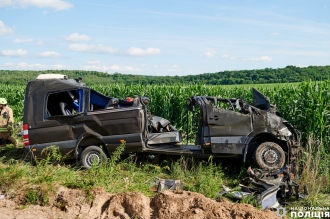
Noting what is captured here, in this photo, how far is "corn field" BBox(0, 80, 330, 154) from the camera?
11.0 m

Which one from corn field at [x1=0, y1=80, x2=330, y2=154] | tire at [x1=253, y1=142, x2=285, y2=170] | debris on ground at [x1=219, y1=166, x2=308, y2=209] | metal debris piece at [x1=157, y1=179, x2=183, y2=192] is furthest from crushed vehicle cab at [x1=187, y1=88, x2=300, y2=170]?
corn field at [x1=0, y1=80, x2=330, y2=154]

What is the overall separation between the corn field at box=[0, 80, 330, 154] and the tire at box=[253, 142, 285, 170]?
2131 millimetres

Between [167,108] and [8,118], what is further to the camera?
[167,108]

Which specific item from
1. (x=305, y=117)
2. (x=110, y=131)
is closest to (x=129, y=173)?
(x=110, y=131)

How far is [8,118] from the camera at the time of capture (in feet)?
42.4

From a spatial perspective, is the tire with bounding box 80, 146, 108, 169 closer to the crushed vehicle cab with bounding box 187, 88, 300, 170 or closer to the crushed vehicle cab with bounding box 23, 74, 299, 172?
the crushed vehicle cab with bounding box 23, 74, 299, 172

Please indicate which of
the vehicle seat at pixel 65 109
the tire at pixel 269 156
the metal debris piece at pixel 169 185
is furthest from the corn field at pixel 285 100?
the vehicle seat at pixel 65 109

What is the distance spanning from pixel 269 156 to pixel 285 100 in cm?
424

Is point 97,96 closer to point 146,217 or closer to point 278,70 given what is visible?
point 146,217

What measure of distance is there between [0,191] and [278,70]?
50909 mm

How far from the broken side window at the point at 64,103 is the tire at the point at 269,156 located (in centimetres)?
448

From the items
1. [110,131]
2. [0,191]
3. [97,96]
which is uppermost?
[97,96]

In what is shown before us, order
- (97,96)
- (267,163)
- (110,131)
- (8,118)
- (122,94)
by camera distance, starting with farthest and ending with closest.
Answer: (122,94) < (8,118) < (97,96) < (110,131) < (267,163)

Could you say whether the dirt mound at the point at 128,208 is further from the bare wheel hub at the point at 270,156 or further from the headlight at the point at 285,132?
the headlight at the point at 285,132
